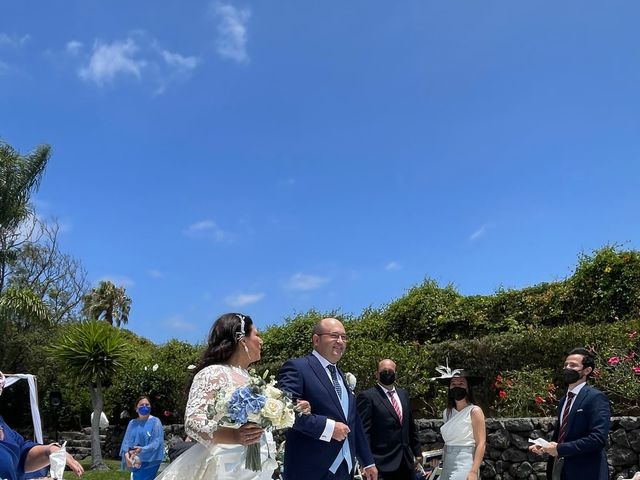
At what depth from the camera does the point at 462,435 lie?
704 centimetres

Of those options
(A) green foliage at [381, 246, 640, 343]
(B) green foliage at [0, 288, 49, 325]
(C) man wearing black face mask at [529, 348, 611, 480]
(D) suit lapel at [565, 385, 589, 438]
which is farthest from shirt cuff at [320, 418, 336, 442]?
(B) green foliage at [0, 288, 49, 325]

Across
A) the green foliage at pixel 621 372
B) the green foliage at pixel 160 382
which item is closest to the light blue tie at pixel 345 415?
the green foliage at pixel 621 372

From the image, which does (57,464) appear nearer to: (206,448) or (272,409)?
(206,448)

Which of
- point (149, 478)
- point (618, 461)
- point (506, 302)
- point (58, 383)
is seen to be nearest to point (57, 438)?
point (58, 383)

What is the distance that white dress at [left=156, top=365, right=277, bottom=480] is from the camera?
4176 mm

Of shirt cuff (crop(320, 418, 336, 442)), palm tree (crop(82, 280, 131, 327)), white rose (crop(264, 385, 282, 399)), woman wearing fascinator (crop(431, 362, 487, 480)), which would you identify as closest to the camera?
white rose (crop(264, 385, 282, 399))

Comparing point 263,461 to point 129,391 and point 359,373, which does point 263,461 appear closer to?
point 359,373

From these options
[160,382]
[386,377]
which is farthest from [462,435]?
[160,382]

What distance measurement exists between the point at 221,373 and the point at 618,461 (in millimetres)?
6278

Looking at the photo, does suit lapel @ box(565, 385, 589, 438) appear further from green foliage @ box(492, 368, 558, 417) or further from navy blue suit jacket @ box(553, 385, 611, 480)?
green foliage @ box(492, 368, 558, 417)

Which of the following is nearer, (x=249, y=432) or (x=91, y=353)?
(x=249, y=432)

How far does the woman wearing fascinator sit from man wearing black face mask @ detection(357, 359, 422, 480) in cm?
46

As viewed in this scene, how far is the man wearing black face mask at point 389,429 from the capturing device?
24.3 ft

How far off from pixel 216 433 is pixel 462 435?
3547 mm
